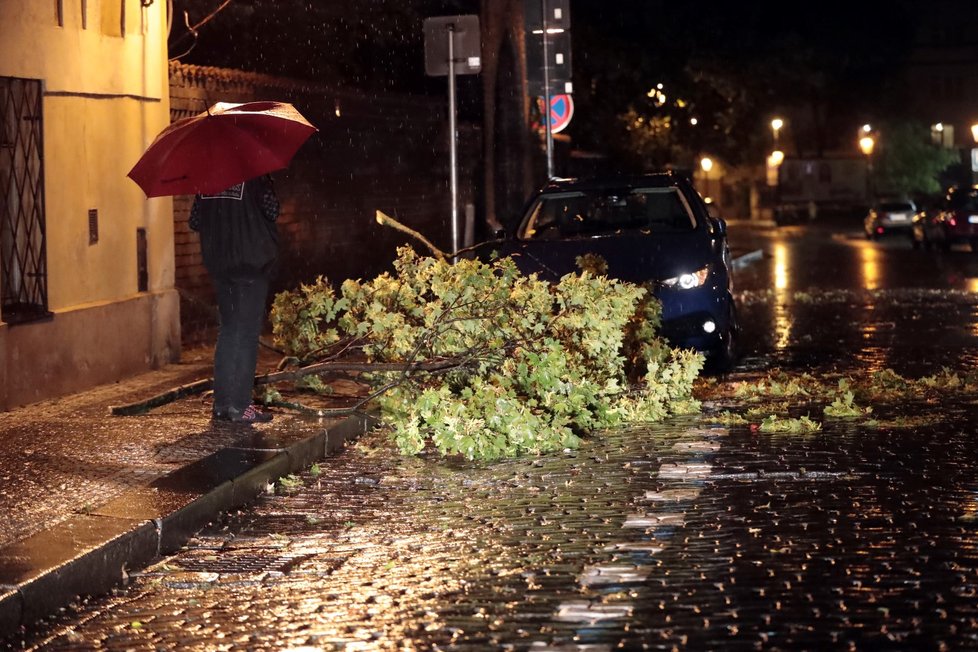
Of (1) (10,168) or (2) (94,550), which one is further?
(1) (10,168)

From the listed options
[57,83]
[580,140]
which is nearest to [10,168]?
[57,83]

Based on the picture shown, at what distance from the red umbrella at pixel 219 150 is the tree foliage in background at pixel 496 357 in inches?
68.4

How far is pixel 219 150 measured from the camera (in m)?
9.33

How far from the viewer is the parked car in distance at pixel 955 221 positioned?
39000 millimetres

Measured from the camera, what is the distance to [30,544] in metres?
6.55

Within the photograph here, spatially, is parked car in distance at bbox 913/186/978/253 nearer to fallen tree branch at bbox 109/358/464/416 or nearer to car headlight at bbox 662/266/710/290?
car headlight at bbox 662/266/710/290

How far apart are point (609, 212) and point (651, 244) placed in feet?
3.75

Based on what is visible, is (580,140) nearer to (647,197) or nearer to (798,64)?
(798,64)

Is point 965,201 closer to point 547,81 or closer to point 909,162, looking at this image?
point 547,81

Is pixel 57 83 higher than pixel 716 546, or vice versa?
pixel 57 83

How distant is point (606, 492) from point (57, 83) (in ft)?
18.1

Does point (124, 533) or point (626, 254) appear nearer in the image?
point (124, 533)

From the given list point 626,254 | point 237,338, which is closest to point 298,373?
point 237,338

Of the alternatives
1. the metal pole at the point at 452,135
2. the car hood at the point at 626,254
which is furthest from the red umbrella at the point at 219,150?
the metal pole at the point at 452,135
